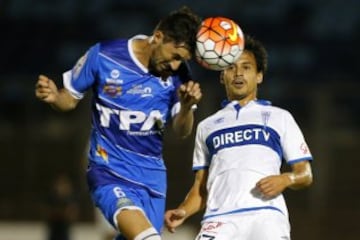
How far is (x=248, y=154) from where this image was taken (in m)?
6.44

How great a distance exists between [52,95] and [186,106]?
866 millimetres

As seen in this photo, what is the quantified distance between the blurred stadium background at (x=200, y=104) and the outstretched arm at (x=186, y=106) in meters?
7.41

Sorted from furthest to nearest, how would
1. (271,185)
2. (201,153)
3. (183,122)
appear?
1. (183,122)
2. (201,153)
3. (271,185)

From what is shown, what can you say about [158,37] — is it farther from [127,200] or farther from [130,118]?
[127,200]

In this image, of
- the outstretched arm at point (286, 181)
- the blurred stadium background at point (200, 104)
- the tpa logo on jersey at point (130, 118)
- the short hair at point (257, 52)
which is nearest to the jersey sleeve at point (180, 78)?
the tpa logo on jersey at point (130, 118)

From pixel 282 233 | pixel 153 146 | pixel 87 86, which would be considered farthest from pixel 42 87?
pixel 282 233

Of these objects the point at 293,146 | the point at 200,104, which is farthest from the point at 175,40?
Answer: the point at 200,104

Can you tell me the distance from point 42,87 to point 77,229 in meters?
9.83

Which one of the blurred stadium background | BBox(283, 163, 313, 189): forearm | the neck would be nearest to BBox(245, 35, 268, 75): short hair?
the neck

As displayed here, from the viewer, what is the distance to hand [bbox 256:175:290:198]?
6.18 metres

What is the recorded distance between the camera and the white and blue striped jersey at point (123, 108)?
22.8 feet

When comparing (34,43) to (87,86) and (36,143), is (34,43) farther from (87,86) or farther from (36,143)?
(87,86)

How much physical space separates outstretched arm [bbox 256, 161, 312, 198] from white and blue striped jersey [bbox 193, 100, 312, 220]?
6cm

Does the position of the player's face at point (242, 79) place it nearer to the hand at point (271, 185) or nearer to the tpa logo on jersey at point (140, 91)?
the tpa logo on jersey at point (140, 91)
